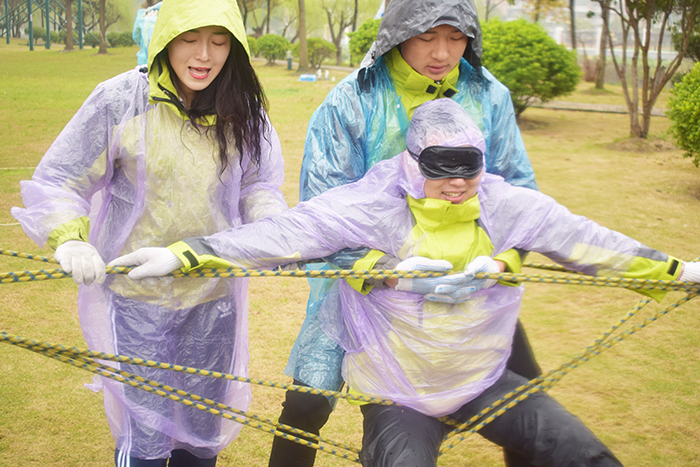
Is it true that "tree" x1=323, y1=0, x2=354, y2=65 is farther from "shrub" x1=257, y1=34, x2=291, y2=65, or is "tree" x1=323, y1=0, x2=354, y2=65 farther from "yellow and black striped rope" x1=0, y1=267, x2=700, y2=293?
"yellow and black striped rope" x1=0, y1=267, x2=700, y2=293

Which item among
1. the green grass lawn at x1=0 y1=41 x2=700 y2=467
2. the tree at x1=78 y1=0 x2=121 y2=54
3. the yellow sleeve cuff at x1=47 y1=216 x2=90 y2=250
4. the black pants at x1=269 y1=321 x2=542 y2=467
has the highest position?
the tree at x1=78 y1=0 x2=121 y2=54

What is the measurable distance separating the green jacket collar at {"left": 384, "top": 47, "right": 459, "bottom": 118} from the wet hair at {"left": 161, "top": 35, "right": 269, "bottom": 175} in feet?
1.64

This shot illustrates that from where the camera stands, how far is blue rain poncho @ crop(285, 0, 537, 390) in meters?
1.89

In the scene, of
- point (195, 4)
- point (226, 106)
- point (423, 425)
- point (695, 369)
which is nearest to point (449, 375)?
point (423, 425)

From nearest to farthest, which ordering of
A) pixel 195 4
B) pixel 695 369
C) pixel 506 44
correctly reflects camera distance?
pixel 195 4, pixel 695 369, pixel 506 44

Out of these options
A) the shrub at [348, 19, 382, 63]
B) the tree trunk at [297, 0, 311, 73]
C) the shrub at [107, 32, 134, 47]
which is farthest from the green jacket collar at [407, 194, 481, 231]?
the shrub at [107, 32, 134, 47]

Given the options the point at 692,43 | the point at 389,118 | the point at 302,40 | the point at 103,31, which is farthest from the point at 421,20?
the point at 302,40

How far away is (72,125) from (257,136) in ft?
1.78

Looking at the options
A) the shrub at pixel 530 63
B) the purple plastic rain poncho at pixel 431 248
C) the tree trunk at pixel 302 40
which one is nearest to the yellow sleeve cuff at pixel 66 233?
the purple plastic rain poncho at pixel 431 248

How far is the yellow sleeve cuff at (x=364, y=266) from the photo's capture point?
1708mm

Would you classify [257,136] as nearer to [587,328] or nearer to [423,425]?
[423,425]

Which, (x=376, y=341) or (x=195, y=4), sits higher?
(x=195, y=4)

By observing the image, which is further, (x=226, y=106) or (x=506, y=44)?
(x=506, y=44)

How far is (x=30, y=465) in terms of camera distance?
2494 mm
